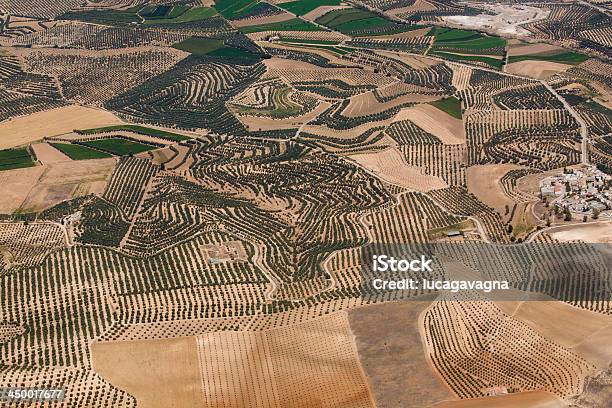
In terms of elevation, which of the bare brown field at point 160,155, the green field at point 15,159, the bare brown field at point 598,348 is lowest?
the green field at point 15,159

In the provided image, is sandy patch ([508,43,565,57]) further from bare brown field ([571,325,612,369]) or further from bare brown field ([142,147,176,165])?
bare brown field ([571,325,612,369])

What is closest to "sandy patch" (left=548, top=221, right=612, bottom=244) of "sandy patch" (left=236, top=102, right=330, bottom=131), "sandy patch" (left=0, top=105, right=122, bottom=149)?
"sandy patch" (left=236, top=102, right=330, bottom=131)

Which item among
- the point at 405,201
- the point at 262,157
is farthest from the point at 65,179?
the point at 405,201

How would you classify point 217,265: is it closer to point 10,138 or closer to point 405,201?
point 405,201

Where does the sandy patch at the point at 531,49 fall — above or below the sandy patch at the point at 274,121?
above

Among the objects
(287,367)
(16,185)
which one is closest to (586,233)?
(287,367)

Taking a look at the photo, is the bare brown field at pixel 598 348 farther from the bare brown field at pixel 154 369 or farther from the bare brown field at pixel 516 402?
the bare brown field at pixel 154 369

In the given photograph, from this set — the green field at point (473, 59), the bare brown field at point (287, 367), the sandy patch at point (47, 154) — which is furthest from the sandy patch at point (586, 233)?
the sandy patch at point (47, 154)
